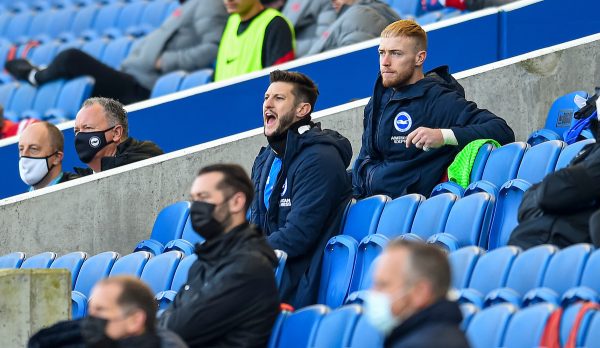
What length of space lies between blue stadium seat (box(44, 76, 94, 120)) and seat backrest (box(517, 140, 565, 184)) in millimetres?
4932

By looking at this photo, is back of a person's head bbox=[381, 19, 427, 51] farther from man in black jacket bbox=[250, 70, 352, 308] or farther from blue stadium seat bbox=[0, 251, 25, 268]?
blue stadium seat bbox=[0, 251, 25, 268]

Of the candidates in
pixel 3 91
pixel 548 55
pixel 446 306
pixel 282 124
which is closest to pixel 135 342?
pixel 446 306

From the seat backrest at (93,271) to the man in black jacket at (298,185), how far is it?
646 mm

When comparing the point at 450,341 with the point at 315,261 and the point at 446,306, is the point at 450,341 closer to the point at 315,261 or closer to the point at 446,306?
the point at 446,306

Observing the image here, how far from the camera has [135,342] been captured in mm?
4766

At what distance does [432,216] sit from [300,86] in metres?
0.88

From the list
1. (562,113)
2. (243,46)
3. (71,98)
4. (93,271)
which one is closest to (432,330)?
(93,271)

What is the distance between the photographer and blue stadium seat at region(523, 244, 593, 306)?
502 centimetres

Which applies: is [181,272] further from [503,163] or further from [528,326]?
[528,326]

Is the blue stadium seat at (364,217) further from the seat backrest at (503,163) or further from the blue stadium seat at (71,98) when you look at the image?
the blue stadium seat at (71,98)

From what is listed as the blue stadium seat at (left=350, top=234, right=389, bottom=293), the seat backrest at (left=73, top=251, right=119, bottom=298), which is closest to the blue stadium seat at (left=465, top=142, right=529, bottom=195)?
the blue stadium seat at (left=350, top=234, right=389, bottom=293)

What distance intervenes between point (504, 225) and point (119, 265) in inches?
65.4

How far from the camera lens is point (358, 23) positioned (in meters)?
9.34

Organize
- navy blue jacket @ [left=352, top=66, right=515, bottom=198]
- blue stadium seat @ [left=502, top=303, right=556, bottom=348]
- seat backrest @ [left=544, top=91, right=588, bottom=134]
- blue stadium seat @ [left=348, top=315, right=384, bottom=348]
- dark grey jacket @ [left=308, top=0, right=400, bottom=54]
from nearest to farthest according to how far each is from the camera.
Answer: blue stadium seat @ [left=502, top=303, right=556, bottom=348]
blue stadium seat @ [left=348, top=315, right=384, bottom=348]
navy blue jacket @ [left=352, top=66, right=515, bottom=198]
seat backrest @ [left=544, top=91, right=588, bottom=134]
dark grey jacket @ [left=308, top=0, right=400, bottom=54]
